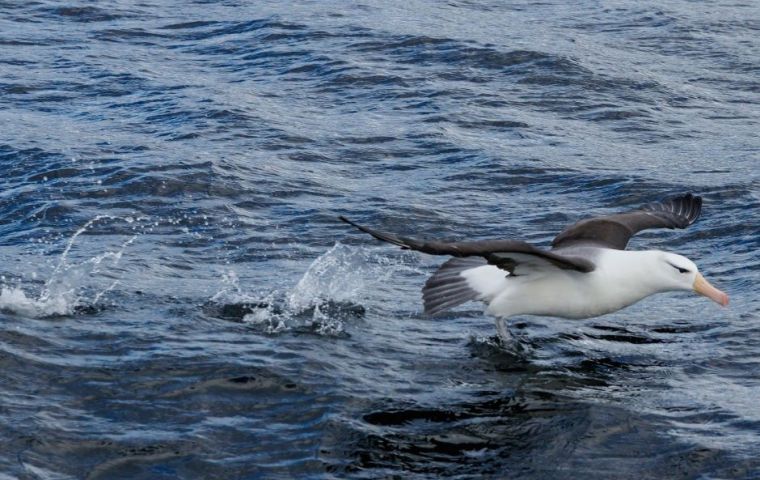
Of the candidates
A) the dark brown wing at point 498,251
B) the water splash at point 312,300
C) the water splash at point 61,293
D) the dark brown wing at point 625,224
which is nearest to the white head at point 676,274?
the dark brown wing at point 498,251

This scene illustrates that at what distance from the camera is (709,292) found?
10375 millimetres

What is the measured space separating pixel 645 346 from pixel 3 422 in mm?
5015

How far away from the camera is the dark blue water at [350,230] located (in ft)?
29.6

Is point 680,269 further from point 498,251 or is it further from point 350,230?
point 350,230

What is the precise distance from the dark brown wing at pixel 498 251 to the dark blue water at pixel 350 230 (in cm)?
83

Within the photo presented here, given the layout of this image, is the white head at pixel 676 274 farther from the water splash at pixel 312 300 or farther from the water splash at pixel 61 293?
the water splash at pixel 61 293

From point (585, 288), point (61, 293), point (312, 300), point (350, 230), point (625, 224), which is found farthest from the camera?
point (350, 230)

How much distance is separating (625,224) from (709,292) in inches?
59.7

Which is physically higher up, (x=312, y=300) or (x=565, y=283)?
(x=565, y=283)

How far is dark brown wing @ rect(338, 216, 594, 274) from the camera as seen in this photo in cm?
891

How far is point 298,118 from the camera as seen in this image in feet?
58.2

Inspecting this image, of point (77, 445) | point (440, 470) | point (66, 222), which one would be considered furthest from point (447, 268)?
point (66, 222)

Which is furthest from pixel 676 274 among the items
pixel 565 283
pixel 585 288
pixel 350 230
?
pixel 350 230

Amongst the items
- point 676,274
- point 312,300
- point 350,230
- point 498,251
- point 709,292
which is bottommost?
point 350,230
